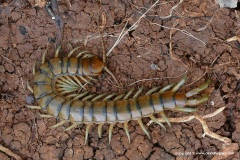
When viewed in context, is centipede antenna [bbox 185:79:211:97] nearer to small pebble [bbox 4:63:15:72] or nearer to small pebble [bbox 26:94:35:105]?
small pebble [bbox 26:94:35:105]

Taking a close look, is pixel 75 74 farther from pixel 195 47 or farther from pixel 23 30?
pixel 195 47

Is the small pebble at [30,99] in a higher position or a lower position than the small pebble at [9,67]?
lower

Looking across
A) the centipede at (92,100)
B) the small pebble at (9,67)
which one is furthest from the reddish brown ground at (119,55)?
the centipede at (92,100)

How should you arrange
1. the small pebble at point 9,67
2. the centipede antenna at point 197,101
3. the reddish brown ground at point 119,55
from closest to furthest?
the centipede antenna at point 197,101 < the reddish brown ground at point 119,55 < the small pebble at point 9,67

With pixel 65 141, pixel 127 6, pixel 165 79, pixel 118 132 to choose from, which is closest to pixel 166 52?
pixel 165 79

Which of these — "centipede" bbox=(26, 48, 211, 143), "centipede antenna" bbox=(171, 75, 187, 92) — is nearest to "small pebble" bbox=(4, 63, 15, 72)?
"centipede" bbox=(26, 48, 211, 143)

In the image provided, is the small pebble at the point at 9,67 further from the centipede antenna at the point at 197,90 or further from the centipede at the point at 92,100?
the centipede antenna at the point at 197,90

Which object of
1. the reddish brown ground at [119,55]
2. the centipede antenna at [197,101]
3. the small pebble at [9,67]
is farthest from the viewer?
the small pebble at [9,67]
